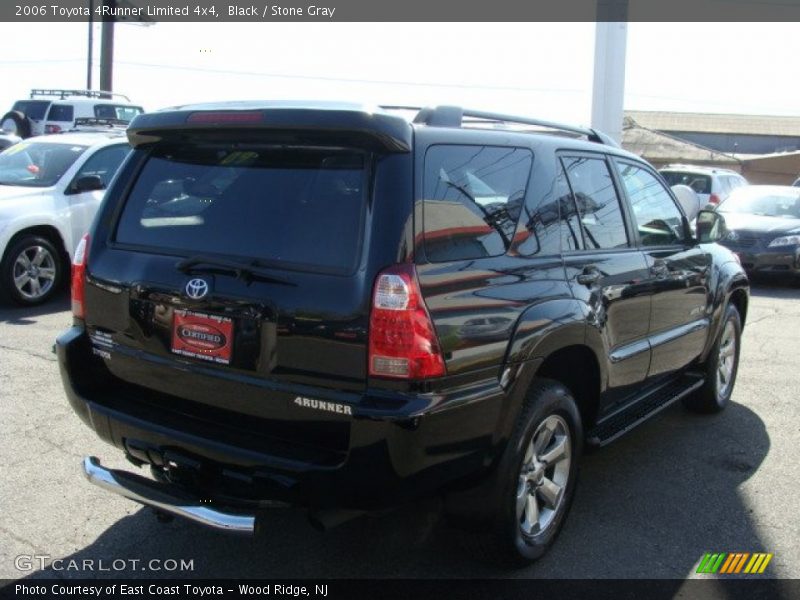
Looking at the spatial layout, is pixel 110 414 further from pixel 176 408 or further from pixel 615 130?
pixel 615 130

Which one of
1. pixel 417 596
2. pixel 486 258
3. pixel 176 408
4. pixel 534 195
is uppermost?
pixel 534 195

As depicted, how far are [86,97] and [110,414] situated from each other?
2010cm

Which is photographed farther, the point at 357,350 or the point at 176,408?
the point at 176,408

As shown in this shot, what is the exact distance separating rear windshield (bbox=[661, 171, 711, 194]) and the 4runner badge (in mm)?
16407

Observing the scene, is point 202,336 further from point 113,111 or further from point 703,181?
point 113,111

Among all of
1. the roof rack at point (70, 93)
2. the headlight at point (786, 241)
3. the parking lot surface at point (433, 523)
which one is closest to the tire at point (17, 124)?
the roof rack at point (70, 93)

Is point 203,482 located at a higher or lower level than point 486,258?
lower

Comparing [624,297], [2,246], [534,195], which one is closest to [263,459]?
[534,195]

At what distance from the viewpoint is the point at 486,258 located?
3.11 metres

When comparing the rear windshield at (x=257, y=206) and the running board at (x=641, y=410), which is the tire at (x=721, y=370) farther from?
the rear windshield at (x=257, y=206)

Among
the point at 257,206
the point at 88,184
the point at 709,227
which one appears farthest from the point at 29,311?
the point at 709,227

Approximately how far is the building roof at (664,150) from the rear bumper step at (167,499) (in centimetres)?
4249

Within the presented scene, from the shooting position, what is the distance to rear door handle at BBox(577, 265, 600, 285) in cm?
365

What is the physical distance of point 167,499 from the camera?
9.71 ft
